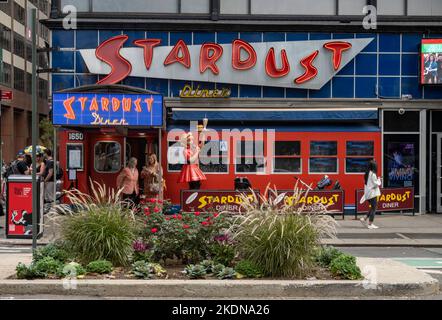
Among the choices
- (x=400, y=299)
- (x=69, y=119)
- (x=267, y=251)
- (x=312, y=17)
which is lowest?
(x=400, y=299)

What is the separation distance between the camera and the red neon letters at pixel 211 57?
814 inches

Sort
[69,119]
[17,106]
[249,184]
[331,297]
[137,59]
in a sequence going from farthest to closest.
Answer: [17,106]
[137,59]
[249,184]
[69,119]
[331,297]

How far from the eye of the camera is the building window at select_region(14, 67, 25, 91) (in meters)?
58.0

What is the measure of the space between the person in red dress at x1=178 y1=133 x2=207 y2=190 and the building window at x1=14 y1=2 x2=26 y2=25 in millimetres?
44276

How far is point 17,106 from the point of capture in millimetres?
59156

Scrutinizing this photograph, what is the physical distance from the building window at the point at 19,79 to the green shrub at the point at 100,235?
51802 millimetres

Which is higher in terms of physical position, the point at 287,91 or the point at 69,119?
the point at 287,91

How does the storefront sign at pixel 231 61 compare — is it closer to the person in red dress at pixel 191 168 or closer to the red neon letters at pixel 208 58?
the red neon letters at pixel 208 58

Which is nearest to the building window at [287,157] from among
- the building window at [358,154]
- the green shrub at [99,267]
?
the building window at [358,154]

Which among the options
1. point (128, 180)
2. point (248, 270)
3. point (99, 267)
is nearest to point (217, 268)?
point (248, 270)

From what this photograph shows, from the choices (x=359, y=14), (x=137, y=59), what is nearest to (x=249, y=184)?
(x=137, y=59)

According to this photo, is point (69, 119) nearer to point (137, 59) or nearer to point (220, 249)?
point (137, 59)

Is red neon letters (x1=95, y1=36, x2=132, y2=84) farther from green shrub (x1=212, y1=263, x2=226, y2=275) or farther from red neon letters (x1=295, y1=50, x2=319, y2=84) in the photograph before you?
green shrub (x1=212, y1=263, x2=226, y2=275)

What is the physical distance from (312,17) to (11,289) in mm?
15827
